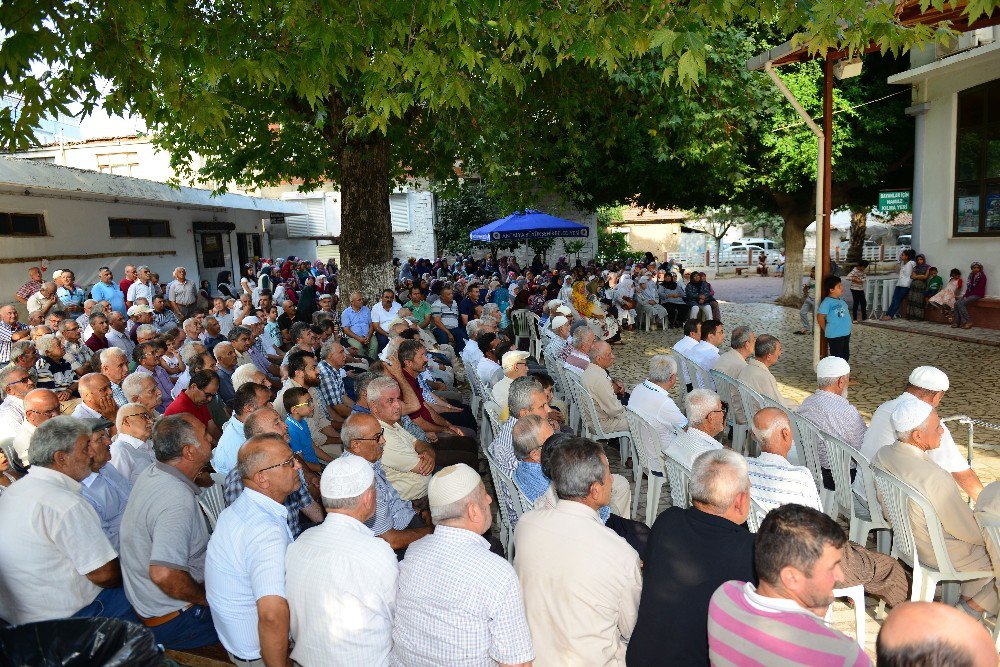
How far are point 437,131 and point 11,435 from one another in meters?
7.42

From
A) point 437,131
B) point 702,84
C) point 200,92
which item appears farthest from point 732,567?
point 702,84

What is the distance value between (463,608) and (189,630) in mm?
1562

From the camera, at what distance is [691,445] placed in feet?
13.6

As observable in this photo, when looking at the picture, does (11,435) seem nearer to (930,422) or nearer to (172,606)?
(172,606)

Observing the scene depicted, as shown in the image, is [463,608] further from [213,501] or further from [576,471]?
[213,501]

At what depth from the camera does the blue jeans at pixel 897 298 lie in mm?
14633

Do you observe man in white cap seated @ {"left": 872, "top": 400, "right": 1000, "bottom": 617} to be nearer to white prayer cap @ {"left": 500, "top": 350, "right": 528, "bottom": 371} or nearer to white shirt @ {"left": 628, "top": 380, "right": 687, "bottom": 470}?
white shirt @ {"left": 628, "top": 380, "right": 687, "bottom": 470}

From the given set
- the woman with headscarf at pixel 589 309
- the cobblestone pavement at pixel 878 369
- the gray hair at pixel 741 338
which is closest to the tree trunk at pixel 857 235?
the cobblestone pavement at pixel 878 369

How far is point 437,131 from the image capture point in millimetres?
10625

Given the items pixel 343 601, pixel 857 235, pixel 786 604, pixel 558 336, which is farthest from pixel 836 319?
pixel 857 235

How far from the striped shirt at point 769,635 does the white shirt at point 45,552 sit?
2579 mm

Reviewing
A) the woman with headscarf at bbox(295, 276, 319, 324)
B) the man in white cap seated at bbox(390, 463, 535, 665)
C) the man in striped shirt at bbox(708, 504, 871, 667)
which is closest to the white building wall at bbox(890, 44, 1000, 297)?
the woman with headscarf at bbox(295, 276, 319, 324)

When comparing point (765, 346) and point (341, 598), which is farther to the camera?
point (765, 346)

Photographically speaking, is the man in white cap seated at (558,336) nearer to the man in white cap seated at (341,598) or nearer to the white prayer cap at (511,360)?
the white prayer cap at (511,360)
